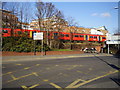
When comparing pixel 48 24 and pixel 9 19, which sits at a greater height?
pixel 9 19

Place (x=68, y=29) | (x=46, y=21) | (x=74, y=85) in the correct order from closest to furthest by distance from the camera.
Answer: (x=74, y=85) < (x=46, y=21) < (x=68, y=29)

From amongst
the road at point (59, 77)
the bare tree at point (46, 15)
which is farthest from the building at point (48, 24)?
the road at point (59, 77)

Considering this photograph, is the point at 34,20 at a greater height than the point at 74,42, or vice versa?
the point at 34,20

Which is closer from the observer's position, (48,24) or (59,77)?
(59,77)

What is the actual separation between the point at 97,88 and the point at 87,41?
30428mm


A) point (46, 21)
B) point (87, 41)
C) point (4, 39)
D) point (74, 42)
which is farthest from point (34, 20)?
point (87, 41)

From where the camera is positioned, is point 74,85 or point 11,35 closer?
point 74,85

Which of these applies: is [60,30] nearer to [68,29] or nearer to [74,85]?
[68,29]

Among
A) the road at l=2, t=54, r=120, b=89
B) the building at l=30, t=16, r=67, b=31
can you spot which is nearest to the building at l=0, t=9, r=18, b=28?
the building at l=30, t=16, r=67, b=31

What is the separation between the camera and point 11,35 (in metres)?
24.0

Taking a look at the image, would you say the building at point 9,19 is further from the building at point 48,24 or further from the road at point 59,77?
the road at point 59,77

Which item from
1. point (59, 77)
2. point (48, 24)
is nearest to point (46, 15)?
point (48, 24)

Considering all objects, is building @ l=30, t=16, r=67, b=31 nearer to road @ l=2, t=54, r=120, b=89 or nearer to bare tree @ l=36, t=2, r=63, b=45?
bare tree @ l=36, t=2, r=63, b=45

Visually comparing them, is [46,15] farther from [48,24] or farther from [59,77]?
[59,77]
